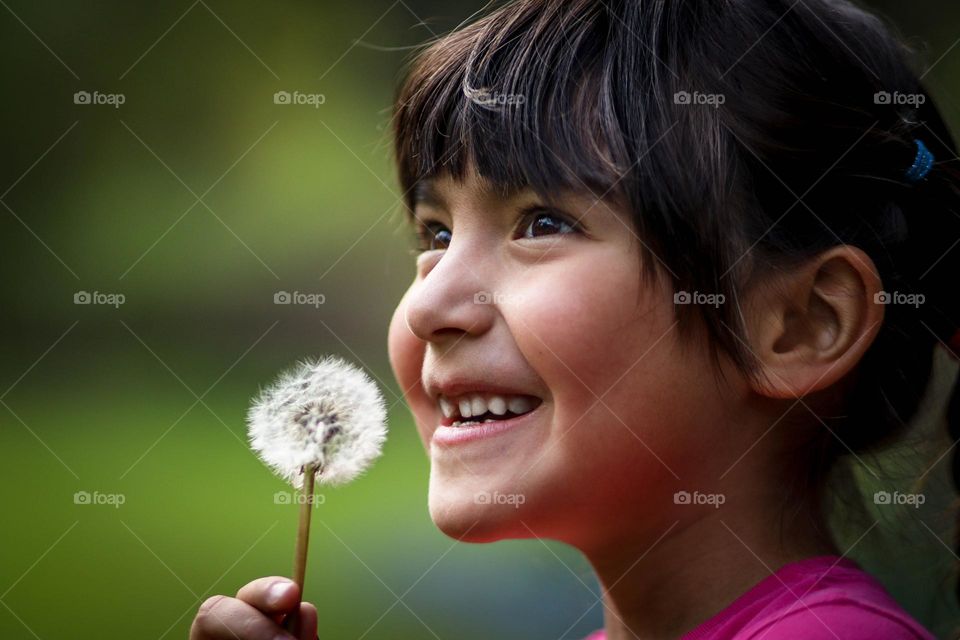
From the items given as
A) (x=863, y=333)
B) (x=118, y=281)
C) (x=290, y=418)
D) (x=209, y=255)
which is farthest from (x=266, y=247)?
(x=863, y=333)

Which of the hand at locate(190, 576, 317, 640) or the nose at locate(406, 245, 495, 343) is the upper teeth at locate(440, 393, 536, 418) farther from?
the hand at locate(190, 576, 317, 640)

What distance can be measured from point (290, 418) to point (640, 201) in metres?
0.44

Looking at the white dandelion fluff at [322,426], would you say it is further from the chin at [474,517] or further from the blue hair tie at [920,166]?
the blue hair tie at [920,166]

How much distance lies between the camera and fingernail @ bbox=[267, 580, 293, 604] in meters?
1.04

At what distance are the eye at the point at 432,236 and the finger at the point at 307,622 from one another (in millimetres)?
453

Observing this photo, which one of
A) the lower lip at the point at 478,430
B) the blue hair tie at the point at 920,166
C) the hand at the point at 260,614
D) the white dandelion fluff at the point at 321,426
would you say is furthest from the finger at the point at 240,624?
the blue hair tie at the point at 920,166

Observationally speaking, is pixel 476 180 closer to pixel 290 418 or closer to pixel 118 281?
pixel 290 418

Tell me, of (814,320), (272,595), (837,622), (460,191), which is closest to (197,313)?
(460,191)

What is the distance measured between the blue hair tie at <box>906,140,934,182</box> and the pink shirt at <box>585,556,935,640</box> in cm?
45

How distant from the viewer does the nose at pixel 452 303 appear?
1131 millimetres

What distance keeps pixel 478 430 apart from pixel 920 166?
60cm

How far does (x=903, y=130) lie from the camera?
4.05ft

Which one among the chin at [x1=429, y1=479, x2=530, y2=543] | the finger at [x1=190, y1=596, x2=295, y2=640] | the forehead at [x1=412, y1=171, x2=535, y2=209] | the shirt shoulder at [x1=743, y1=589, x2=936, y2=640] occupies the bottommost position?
the shirt shoulder at [x1=743, y1=589, x2=936, y2=640]

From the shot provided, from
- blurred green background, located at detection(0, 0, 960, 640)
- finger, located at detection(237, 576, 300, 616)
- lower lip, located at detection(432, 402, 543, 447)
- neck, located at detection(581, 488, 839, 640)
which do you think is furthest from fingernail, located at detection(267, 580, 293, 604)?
blurred green background, located at detection(0, 0, 960, 640)
